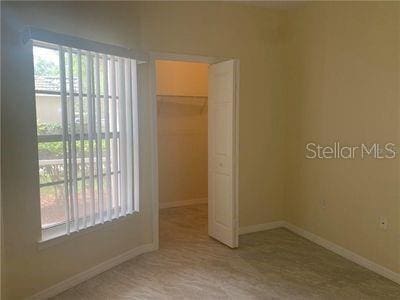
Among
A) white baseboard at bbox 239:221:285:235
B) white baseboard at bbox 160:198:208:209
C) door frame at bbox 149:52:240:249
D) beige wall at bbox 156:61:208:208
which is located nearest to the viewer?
door frame at bbox 149:52:240:249

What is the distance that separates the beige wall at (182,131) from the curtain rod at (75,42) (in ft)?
6.51

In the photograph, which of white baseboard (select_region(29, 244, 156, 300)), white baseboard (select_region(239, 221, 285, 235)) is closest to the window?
white baseboard (select_region(29, 244, 156, 300))

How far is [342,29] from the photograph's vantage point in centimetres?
344

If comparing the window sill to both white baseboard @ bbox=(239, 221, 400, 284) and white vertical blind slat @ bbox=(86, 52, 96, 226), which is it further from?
white baseboard @ bbox=(239, 221, 400, 284)

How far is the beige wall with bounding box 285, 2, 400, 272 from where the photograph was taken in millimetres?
3006

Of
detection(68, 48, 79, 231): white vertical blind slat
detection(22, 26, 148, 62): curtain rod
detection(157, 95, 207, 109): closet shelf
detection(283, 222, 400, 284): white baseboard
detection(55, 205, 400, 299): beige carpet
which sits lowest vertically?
detection(55, 205, 400, 299): beige carpet

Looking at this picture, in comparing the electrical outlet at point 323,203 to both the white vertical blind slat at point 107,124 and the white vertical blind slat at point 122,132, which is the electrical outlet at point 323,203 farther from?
the white vertical blind slat at point 107,124

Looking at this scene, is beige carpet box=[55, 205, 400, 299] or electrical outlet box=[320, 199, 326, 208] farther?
electrical outlet box=[320, 199, 326, 208]

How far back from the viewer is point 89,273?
3053mm

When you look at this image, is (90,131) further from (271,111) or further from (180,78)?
(180,78)

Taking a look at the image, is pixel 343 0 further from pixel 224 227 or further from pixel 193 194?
pixel 193 194

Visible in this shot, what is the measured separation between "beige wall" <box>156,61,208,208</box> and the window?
78.0 inches

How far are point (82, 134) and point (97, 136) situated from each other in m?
0.15

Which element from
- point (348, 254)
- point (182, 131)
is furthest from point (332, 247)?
point (182, 131)
